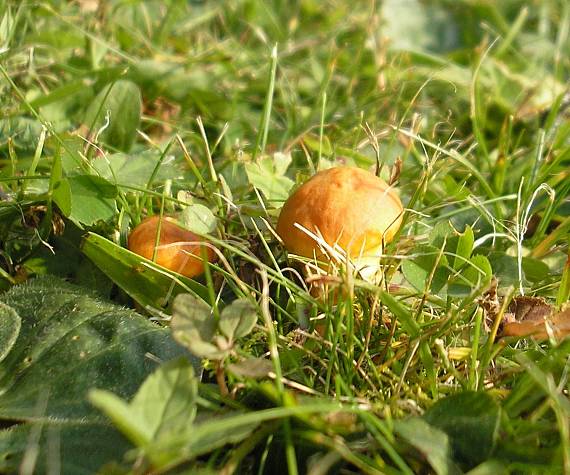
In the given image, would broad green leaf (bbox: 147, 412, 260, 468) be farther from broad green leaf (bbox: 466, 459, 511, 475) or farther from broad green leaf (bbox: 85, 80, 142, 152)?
broad green leaf (bbox: 85, 80, 142, 152)

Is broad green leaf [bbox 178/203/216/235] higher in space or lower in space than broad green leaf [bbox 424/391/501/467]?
higher

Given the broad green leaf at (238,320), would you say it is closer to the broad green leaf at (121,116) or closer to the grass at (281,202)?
the grass at (281,202)

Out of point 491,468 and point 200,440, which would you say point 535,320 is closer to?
point 491,468

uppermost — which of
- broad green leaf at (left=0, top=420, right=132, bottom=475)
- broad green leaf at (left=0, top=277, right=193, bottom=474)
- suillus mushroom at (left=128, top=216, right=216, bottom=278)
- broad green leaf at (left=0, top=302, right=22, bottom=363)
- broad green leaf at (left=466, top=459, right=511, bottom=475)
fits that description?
suillus mushroom at (left=128, top=216, right=216, bottom=278)

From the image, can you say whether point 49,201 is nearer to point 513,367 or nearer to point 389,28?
point 513,367

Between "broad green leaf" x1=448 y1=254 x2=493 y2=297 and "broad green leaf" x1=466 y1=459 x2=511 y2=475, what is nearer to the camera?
"broad green leaf" x1=466 y1=459 x2=511 y2=475

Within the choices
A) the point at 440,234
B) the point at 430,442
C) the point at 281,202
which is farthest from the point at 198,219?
the point at 430,442

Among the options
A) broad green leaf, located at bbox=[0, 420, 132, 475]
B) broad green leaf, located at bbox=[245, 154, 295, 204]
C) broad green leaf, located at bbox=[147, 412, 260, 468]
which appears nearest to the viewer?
broad green leaf, located at bbox=[147, 412, 260, 468]

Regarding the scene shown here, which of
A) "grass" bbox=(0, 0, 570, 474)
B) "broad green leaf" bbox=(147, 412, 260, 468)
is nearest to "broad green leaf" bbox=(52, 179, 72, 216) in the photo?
"grass" bbox=(0, 0, 570, 474)
